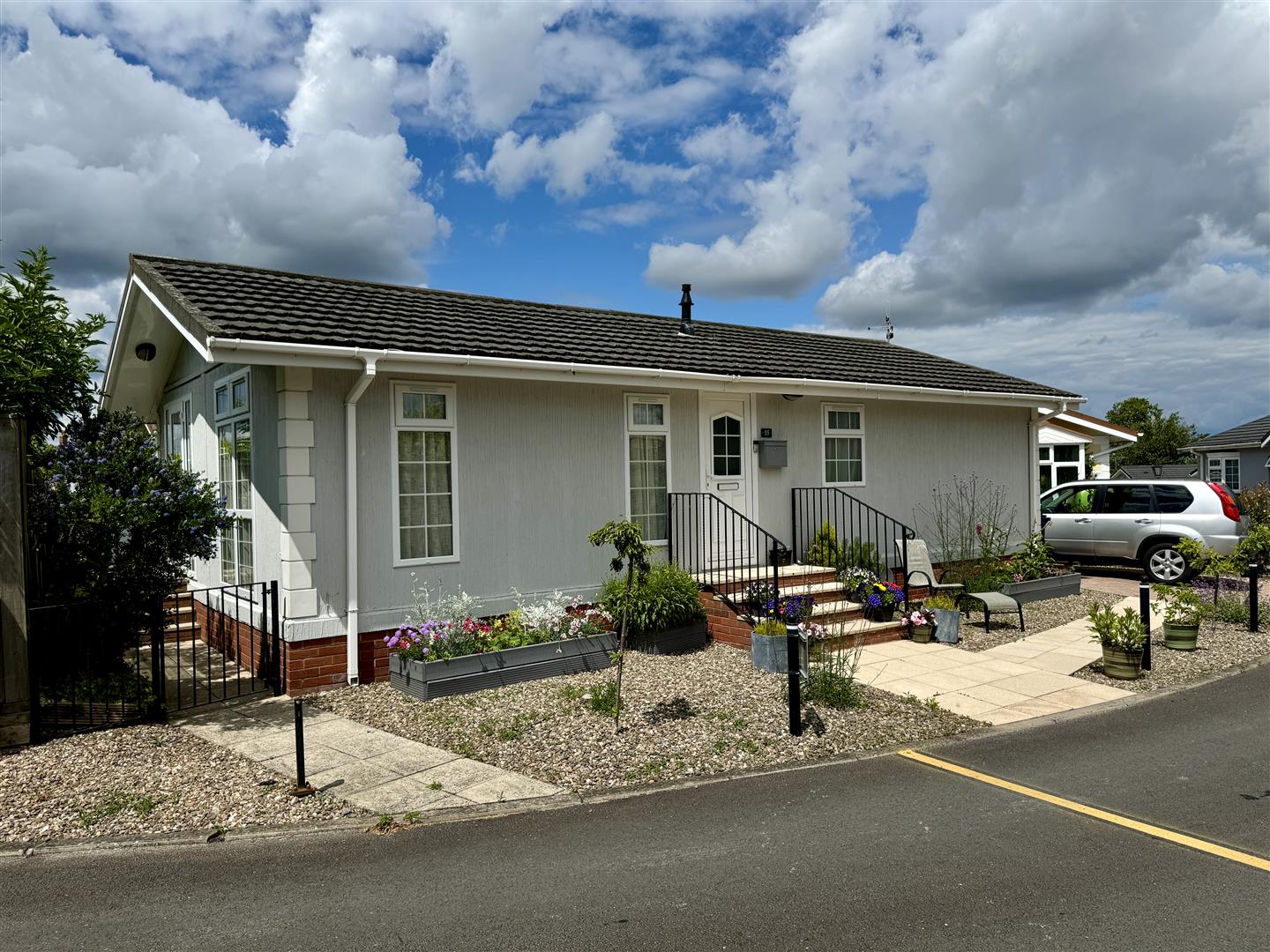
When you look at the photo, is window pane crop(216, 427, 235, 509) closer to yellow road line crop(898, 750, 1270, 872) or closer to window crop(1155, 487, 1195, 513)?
yellow road line crop(898, 750, 1270, 872)

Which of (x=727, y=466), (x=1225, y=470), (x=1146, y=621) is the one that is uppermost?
(x=1225, y=470)

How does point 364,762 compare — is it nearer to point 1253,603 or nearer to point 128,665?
point 128,665

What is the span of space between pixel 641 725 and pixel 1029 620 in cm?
703

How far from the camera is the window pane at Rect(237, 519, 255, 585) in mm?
9039

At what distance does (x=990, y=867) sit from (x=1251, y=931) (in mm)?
1060

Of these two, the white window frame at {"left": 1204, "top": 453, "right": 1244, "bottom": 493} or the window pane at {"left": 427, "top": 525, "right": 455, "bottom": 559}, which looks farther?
the white window frame at {"left": 1204, "top": 453, "right": 1244, "bottom": 493}

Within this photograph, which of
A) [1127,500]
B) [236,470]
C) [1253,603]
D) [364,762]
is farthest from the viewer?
[1127,500]

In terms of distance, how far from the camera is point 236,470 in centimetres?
931

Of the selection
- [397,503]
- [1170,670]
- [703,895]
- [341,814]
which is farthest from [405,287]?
[1170,670]

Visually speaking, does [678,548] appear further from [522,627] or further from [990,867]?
[990,867]

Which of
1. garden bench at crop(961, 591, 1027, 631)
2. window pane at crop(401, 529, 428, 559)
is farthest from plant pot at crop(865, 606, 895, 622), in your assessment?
window pane at crop(401, 529, 428, 559)

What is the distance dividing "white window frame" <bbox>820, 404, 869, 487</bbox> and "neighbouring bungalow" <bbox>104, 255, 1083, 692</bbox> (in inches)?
1.3

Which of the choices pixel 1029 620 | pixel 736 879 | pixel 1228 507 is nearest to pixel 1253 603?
pixel 1029 620

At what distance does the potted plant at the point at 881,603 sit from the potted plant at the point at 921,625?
23 centimetres
